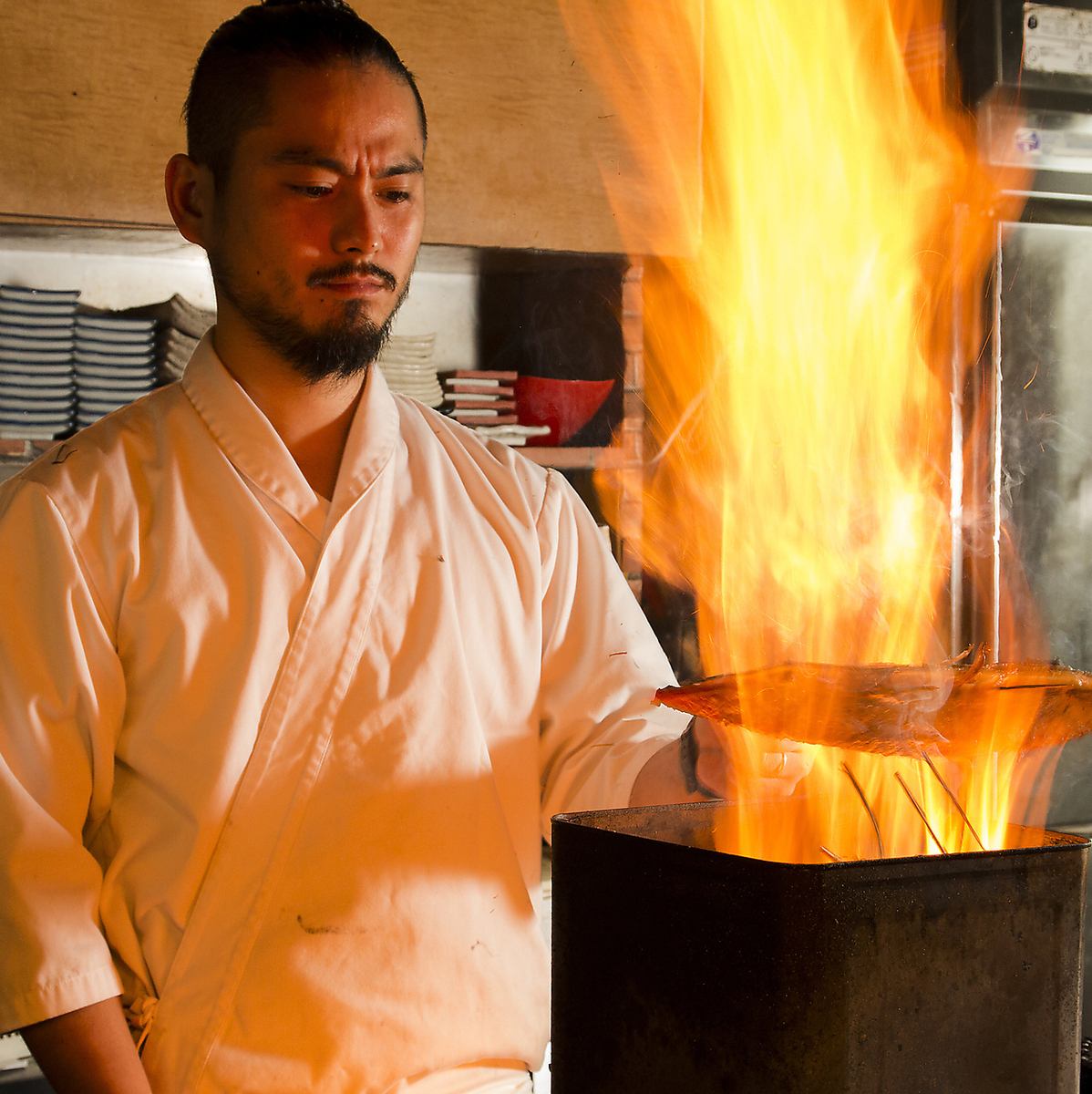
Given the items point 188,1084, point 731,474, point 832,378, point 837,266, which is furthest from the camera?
point 731,474

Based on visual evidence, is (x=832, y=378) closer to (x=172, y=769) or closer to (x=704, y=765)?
(x=704, y=765)

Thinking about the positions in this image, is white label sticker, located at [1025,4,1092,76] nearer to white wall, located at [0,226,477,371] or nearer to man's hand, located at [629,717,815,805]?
white wall, located at [0,226,477,371]

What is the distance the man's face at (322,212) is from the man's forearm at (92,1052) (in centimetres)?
77

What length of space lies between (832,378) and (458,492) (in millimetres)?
757

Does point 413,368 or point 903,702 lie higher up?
Answer: point 413,368

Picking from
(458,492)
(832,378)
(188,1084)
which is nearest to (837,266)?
(832,378)

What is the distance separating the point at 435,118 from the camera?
2455mm

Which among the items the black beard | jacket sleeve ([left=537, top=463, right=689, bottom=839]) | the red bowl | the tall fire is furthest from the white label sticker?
the black beard

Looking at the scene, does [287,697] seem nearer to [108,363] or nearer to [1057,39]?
[108,363]

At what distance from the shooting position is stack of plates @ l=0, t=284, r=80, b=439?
2.39m

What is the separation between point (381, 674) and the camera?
4.80 ft

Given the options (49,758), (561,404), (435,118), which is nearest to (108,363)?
(435,118)

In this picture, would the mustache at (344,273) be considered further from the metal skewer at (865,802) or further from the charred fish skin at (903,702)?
the metal skewer at (865,802)

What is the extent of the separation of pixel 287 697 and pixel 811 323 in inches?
53.3
